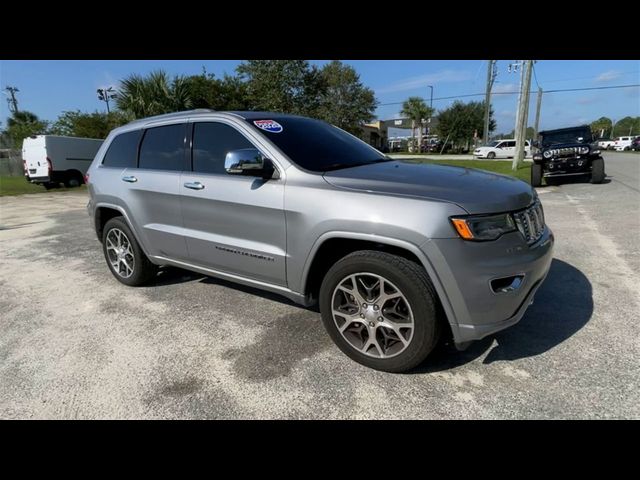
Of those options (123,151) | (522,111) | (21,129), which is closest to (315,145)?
(123,151)

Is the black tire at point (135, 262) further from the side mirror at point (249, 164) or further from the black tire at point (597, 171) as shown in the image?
the black tire at point (597, 171)

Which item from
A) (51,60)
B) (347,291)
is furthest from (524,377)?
(51,60)

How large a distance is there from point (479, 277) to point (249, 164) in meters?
1.75

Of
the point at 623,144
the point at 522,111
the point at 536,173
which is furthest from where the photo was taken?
the point at 623,144

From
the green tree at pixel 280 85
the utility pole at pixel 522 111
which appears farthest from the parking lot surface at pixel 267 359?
the green tree at pixel 280 85

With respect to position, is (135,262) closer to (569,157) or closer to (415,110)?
(569,157)

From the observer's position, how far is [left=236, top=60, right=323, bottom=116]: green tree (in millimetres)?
26312

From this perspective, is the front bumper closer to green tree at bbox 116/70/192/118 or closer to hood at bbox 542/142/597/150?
hood at bbox 542/142/597/150

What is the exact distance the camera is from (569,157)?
1162cm

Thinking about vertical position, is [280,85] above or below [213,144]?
above

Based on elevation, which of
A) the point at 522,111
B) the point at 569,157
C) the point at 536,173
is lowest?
the point at 536,173
